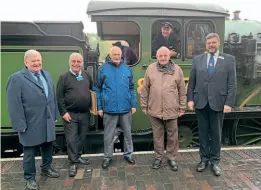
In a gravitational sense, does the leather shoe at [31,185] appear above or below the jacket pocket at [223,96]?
below

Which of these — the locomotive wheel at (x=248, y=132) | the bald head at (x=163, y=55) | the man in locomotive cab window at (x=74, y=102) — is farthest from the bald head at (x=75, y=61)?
the locomotive wheel at (x=248, y=132)

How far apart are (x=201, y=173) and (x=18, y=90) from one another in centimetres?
266

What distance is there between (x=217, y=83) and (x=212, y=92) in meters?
0.14

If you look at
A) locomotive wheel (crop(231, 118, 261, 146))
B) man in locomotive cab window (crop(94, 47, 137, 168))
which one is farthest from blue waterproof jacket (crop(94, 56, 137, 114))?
locomotive wheel (crop(231, 118, 261, 146))

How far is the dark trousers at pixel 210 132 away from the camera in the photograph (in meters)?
3.77

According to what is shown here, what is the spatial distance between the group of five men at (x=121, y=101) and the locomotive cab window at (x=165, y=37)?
865 millimetres

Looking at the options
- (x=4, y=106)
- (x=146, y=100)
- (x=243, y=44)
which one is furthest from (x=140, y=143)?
(x=243, y=44)

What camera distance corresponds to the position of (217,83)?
363 centimetres

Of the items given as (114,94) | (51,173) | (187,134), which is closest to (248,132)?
(187,134)

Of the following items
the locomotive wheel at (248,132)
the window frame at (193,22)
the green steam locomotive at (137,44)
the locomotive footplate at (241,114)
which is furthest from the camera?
the locomotive wheel at (248,132)

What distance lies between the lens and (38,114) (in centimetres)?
339

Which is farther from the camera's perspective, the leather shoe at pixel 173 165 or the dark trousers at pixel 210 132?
the leather shoe at pixel 173 165

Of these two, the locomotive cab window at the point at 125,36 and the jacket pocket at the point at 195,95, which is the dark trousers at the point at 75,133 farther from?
the jacket pocket at the point at 195,95

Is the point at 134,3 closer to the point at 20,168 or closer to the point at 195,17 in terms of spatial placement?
the point at 195,17
